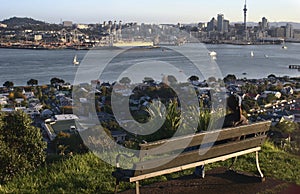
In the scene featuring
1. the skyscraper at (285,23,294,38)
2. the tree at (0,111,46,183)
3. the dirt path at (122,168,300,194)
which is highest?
the skyscraper at (285,23,294,38)

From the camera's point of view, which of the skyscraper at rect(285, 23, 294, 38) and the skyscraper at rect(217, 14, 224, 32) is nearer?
the skyscraper at rect(217, 14, 224, 32)

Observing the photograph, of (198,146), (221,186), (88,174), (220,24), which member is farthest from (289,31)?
(198,146)

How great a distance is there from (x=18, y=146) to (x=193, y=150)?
1.13 metres

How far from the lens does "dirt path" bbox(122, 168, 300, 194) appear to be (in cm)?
230

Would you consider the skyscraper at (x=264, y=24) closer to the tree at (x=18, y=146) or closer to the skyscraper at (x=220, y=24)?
the skyscraper at (x=220, y=24)

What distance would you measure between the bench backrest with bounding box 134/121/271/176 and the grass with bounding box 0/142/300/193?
366mm

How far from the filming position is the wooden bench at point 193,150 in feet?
6.28

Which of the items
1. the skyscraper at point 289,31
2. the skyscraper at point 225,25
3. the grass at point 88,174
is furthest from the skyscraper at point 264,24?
the grass at point 88,174

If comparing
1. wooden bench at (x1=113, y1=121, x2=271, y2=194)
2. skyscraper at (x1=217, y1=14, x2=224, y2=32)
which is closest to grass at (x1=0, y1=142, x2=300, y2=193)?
wooden bench at (x1=113, y1=121, x2=271, y2=194)

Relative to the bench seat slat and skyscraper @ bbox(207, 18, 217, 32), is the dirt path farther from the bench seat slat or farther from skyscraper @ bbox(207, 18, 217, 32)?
skyscraper @ bbox(207, 18, 217, 32)

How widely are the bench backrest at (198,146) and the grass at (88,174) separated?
366 mm

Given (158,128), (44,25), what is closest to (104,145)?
(158,128)

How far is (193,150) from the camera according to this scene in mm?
2088

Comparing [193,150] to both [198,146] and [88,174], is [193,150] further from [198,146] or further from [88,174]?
[88,174]
